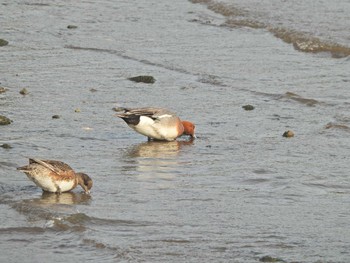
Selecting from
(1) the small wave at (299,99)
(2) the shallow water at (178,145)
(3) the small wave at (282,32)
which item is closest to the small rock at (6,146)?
(2) the shallow water at (178,145)

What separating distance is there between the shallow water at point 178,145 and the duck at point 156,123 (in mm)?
132

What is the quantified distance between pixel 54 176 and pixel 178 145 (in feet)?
8.86

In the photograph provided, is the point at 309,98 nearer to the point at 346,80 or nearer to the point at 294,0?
the point at 346,80

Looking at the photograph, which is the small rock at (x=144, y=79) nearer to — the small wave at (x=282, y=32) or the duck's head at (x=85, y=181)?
the small wave at (x=282, y=32)

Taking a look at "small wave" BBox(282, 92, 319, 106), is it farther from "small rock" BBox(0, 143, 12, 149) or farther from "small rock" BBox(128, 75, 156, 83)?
"small rock" BBox(0, 143, 12, 149)

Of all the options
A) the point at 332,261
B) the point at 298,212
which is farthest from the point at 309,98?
the point at 332,261

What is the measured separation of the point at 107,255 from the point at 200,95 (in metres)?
6.22

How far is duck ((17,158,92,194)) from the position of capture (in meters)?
8.34

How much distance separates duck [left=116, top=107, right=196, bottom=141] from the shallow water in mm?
132

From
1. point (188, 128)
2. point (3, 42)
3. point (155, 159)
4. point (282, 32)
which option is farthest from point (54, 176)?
point (282, 32)

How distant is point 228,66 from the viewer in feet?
48.9

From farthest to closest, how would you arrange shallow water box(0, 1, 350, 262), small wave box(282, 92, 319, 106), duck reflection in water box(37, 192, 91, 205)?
small wave box(282, 92, 319, 106), duck reflection in water box(37, 192, 91, 205), shallow water box(0, 1, 350, 262)

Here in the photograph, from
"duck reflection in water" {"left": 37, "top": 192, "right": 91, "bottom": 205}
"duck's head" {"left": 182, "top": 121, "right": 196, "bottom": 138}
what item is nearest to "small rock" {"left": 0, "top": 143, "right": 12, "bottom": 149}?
"duck reflection in water" {"left": 37, "top": 192, "right": 91, "bottom": 205}

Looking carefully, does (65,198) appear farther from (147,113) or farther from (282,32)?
(282,32)
